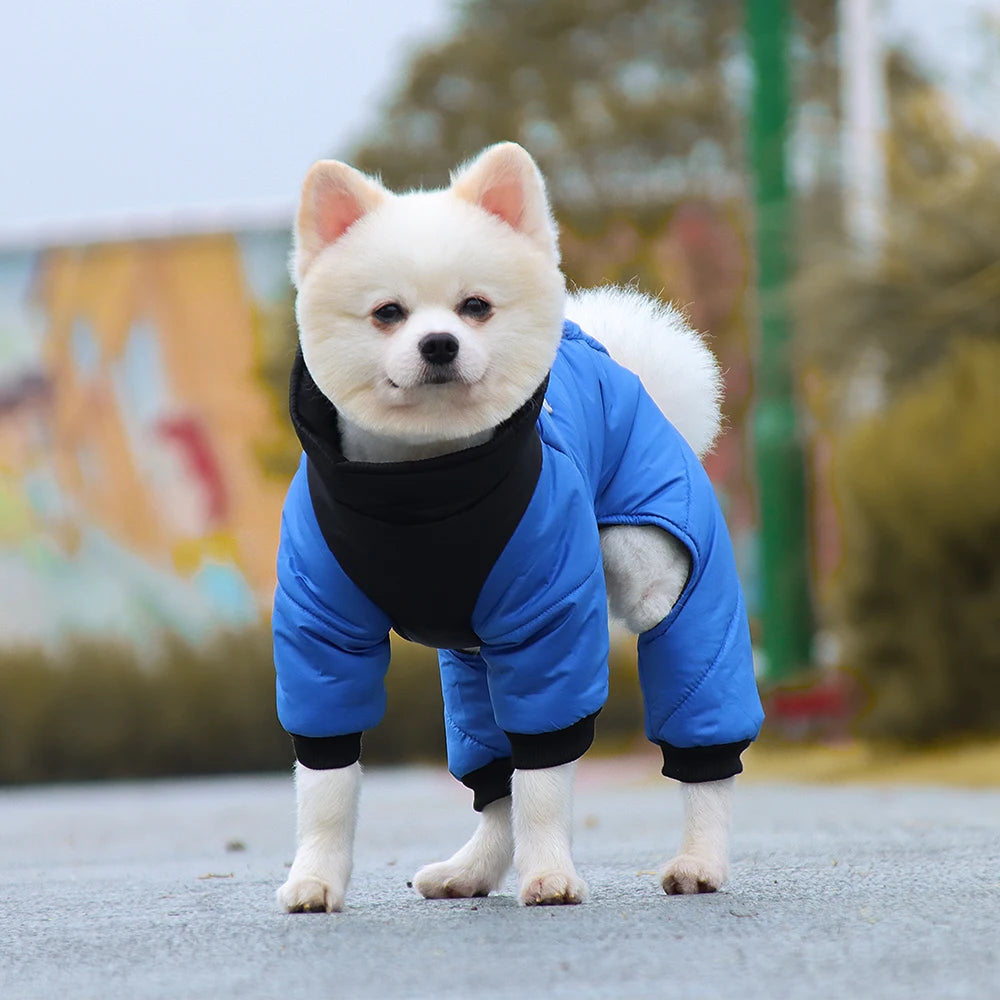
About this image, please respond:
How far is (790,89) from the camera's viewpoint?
13539 mm

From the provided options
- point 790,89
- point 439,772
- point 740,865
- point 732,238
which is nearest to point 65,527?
point 732,238

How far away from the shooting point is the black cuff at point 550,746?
13.1ft

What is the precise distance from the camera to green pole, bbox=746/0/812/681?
13.2 meters

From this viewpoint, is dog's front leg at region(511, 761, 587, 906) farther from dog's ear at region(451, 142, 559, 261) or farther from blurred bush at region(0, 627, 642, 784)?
blurred bush at region(0, 627, 642, 784)

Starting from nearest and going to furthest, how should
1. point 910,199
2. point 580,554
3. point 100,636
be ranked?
point 580,554, point 910,199, point 100,636

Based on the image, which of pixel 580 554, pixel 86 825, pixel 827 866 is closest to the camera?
pixel 580 554

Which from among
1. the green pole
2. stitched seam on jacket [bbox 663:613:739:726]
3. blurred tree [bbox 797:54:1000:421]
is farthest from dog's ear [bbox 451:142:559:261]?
the green pole

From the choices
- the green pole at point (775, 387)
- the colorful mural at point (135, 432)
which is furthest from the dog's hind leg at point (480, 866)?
the colorful mural at point (135, 432)

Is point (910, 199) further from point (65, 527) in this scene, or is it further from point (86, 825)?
point (65, 527)

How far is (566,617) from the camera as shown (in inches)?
154

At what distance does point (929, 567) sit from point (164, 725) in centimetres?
735

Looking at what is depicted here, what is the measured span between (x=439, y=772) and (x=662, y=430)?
33.7 feet

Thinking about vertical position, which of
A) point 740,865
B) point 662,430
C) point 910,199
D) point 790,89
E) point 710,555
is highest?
point 790,89

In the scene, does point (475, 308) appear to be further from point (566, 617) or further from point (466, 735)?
point (466, 735)
